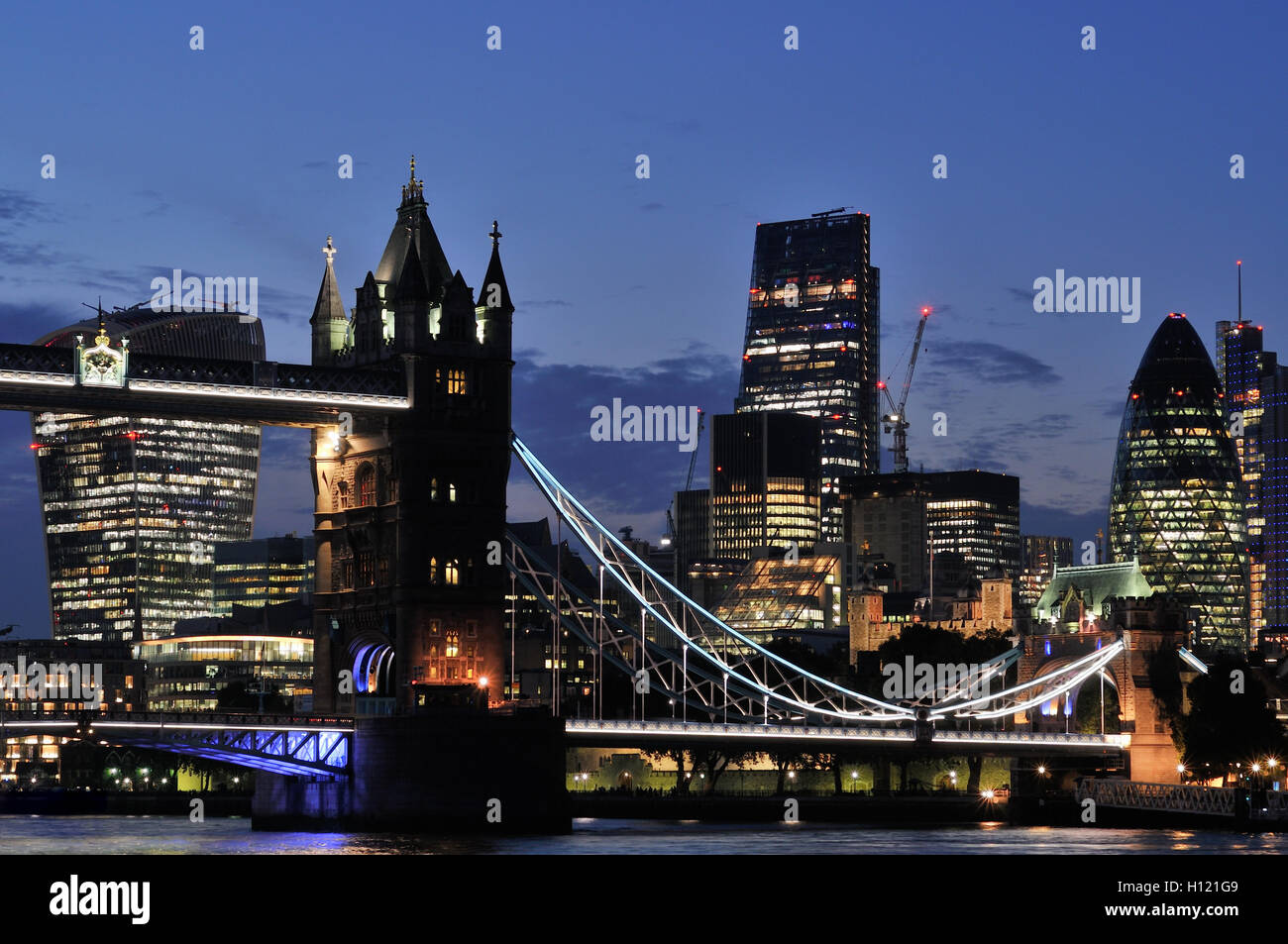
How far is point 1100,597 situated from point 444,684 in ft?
321

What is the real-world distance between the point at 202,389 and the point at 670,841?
27.8 metres

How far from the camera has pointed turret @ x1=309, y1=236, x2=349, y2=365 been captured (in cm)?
11038

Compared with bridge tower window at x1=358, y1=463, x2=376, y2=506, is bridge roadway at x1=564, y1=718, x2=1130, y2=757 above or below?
below

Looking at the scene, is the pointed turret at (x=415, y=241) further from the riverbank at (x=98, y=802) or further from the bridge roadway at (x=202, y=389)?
the riverbank at (x=98, y=802)

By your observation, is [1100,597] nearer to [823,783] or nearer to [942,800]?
[823,783]

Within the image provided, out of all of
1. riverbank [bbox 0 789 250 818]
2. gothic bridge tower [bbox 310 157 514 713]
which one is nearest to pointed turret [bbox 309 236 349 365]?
gothic bridge tower [bbox 310 157 514 713]

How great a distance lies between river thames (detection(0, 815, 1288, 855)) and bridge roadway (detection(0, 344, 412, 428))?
59.6ft

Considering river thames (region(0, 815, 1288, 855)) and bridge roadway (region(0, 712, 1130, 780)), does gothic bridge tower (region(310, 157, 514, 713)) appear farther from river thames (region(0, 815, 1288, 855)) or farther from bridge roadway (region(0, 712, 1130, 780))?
river thames (region(0, 815, 1288, 855))

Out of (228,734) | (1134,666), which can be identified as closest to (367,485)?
(228,734)

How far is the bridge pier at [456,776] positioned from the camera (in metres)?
97.9

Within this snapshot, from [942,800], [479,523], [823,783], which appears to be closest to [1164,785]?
[942,800]

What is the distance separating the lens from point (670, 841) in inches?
3957
